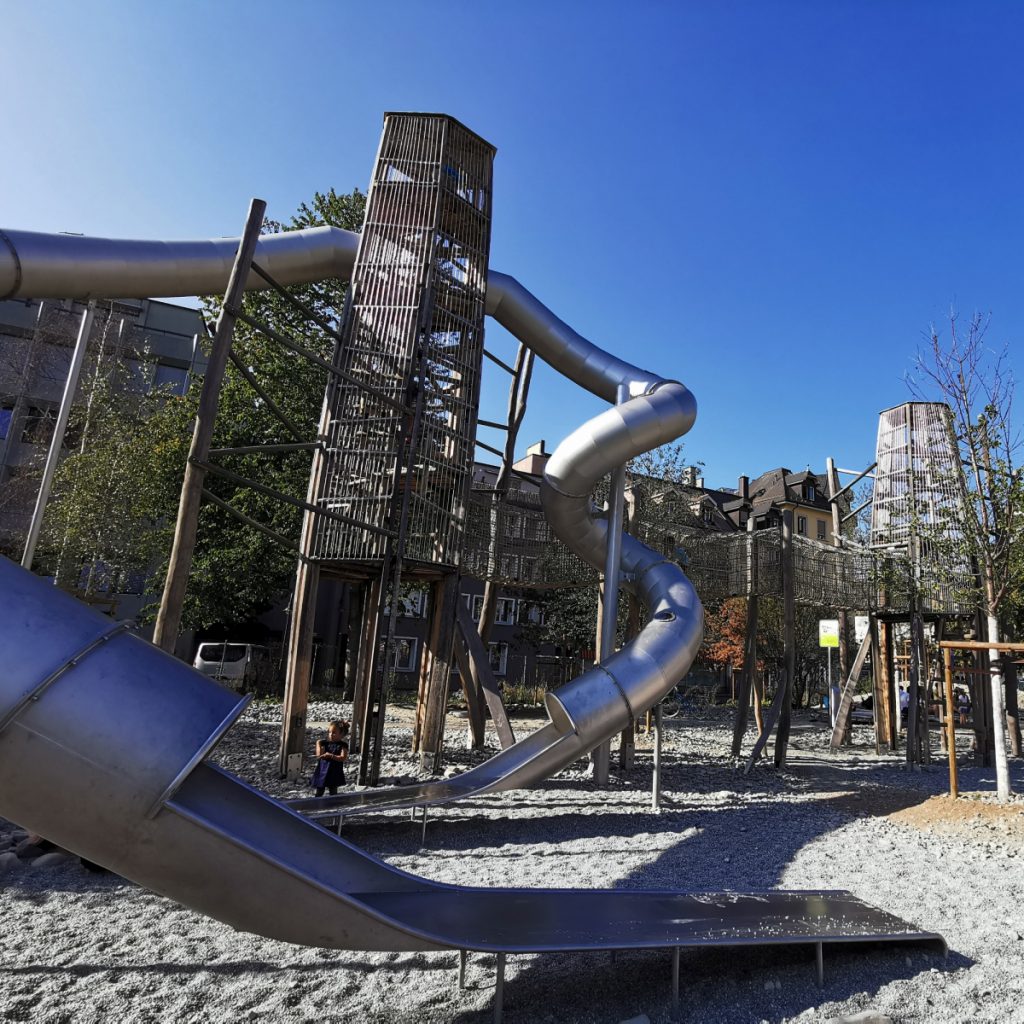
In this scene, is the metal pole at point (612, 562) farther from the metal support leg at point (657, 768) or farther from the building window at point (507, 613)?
the building window at point (507, 613)

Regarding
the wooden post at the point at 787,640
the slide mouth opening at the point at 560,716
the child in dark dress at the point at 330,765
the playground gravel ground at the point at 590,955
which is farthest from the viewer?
the wooden post at the point at 787,640

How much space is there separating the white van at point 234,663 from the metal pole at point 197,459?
1968 centimetres

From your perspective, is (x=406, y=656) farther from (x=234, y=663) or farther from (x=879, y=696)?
(x=879, y=696)

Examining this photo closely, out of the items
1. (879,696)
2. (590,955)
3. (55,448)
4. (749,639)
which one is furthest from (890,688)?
(55,448)

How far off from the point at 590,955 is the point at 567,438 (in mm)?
6342

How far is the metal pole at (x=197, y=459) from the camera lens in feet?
21.3

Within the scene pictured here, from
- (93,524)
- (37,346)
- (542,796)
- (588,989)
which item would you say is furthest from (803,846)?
(37,346)

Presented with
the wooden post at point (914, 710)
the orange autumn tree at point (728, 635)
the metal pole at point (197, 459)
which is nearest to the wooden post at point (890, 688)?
the wooden post at point (914, 710)

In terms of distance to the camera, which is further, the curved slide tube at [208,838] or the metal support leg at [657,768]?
the metal support leg at [657,768]

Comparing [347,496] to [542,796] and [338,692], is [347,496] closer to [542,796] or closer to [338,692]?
[542,796]

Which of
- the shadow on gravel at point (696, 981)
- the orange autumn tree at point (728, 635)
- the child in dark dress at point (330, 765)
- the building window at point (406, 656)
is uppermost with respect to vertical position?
the orange autumn tree at point (728, 635)

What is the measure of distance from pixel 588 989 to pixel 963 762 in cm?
1517

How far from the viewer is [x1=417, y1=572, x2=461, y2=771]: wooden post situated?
10695 millimetres

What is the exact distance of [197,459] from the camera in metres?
6.79
